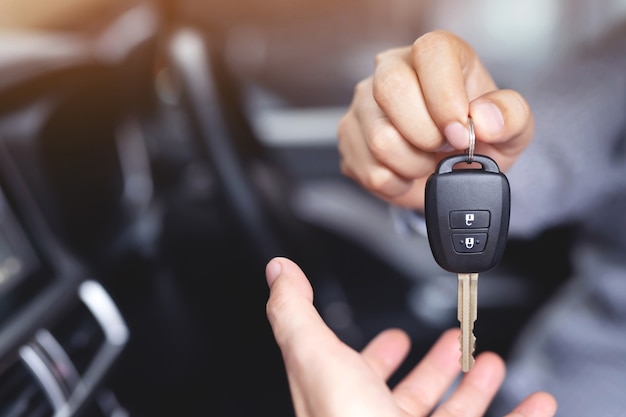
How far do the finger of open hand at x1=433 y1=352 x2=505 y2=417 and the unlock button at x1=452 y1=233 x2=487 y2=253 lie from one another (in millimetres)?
210

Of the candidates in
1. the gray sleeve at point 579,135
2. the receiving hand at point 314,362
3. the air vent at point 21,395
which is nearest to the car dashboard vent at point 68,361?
the air vent at point 21,395

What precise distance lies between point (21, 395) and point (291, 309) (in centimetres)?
28

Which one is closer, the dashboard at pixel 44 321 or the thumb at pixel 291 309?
the thumb at pixel 291 309

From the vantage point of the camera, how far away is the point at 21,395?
60 centimetres

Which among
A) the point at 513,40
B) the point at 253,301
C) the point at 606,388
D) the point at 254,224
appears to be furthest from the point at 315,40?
the point at 606,388

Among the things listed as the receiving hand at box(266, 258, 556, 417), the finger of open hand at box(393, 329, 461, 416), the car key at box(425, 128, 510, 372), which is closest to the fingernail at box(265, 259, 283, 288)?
the receiving hand at box(266, 258, 556, 417)

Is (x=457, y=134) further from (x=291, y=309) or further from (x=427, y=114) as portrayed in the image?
(x=291, y=309)

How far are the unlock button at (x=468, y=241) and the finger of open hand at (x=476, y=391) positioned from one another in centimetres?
21

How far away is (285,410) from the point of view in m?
1.05

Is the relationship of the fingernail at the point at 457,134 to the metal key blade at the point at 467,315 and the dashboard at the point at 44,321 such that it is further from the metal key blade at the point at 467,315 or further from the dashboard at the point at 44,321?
the dashboard at the point at 44,321

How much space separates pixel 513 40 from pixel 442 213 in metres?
1.32

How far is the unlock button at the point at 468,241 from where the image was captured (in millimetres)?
465

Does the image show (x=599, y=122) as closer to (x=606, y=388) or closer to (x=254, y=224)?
(x=606, y=388)

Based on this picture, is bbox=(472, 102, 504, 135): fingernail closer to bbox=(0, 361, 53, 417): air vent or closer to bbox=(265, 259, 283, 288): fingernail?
bbox=(265, 259, 283, 288): fingernail
